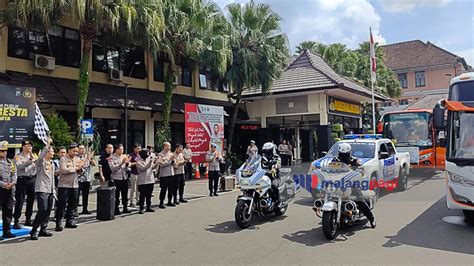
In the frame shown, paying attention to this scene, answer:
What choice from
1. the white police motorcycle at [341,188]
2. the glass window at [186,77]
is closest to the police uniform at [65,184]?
the white police motorcycle at [341,188]

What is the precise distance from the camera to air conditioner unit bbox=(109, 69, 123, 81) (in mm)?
18344

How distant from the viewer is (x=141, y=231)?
8.31 m

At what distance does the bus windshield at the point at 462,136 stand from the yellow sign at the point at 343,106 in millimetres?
15914

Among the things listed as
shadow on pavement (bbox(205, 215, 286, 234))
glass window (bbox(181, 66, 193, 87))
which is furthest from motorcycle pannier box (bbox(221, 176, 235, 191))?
glass window (bbox(181, 66, 193, 87))

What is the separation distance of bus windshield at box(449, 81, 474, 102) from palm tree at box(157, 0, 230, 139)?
11.4 meters

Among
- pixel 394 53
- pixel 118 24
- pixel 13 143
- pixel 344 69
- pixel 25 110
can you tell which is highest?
pixel 394 53

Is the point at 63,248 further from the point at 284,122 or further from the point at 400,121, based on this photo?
the point at 284,122

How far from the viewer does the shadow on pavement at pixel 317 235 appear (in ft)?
23.0

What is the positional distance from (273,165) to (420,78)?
2147 inches

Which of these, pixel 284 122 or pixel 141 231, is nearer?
pixel 141 231

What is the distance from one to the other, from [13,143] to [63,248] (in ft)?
21.2

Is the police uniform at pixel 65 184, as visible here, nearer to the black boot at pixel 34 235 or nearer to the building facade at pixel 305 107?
the black boot at pixel 34 235

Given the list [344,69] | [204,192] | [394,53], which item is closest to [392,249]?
[204,192]

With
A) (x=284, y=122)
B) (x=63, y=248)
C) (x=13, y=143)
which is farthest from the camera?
(x=284, y=122)
